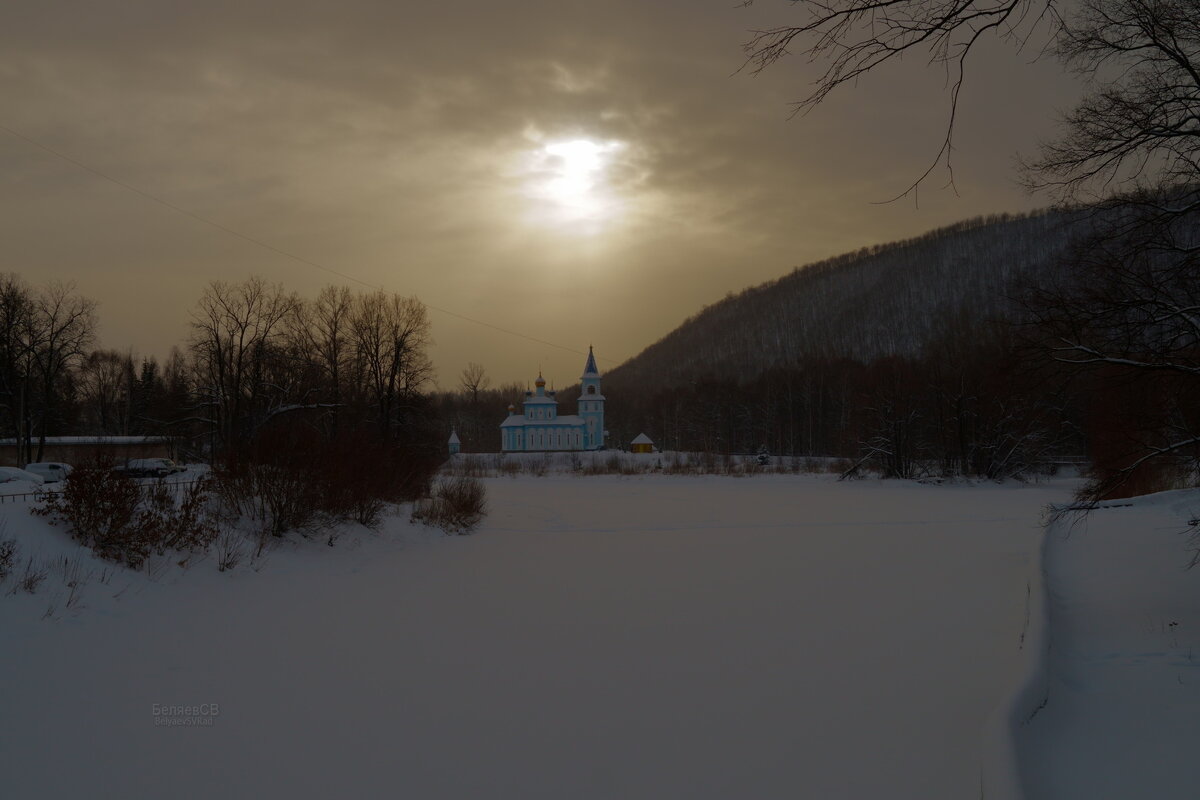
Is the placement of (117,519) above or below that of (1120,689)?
above

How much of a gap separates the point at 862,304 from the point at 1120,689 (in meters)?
157

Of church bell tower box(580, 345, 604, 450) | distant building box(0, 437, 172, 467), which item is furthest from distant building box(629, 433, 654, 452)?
distant building box(0, 437, 172, 467)

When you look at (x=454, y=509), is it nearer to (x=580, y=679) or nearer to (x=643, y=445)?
(x=580, y=679)

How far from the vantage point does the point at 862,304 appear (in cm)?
15362

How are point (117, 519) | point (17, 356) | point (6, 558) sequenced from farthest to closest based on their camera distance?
point (17, 356)
point (117, 519)
point (6, 558)

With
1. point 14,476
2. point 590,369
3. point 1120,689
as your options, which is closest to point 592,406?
point 590,369

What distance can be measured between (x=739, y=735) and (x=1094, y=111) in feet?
26.2

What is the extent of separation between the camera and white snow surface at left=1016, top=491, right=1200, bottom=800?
216 inches

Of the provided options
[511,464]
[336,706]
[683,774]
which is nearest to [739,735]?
[683,774]

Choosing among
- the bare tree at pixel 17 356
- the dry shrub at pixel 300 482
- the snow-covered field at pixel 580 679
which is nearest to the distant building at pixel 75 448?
the bare tree at pixel 17 356

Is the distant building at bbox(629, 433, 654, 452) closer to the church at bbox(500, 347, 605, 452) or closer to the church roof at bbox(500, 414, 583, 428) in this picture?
the church at bbox(500, 347, 605, 452)

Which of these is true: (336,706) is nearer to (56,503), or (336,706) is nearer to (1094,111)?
(56,503)

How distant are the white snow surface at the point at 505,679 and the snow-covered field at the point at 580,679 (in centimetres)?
4

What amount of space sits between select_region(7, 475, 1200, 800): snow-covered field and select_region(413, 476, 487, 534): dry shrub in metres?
5.78
